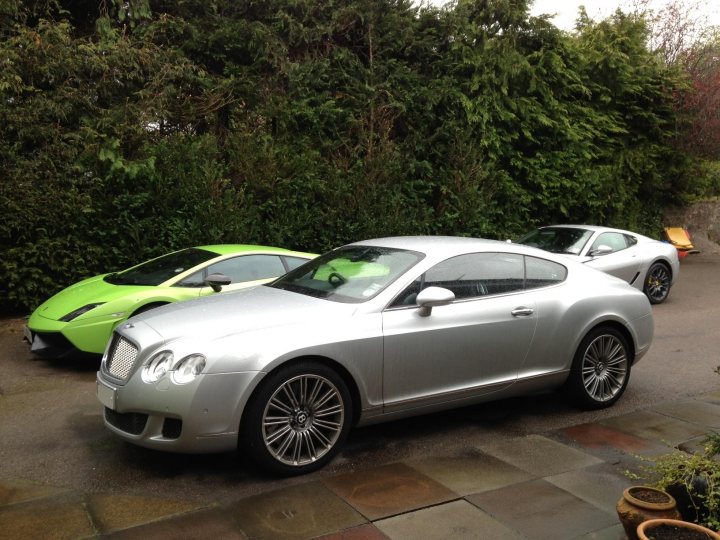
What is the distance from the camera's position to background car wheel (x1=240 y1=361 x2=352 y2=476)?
3963 millimetres

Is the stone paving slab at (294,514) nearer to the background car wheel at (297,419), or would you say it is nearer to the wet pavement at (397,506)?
the wet pavement at (397,506)

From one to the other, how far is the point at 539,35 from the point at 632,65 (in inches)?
136

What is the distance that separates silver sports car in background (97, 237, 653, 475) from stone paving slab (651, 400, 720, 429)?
16.5 inches

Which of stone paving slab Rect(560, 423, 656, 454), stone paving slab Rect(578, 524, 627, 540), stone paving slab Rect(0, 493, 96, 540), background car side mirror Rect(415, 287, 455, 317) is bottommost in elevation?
stone paving slab Rect(560, 423, 656, 454)

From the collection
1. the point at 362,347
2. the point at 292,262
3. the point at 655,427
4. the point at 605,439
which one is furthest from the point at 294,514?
the point at 292,262

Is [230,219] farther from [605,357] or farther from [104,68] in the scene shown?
[605,357]

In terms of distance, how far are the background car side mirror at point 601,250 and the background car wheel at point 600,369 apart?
5.06 meters

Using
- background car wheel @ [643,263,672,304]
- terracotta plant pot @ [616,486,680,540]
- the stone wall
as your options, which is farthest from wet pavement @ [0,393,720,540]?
the stone wall

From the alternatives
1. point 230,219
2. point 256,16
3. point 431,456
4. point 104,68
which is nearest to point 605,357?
point 431,456

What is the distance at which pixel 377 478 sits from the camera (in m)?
4.07

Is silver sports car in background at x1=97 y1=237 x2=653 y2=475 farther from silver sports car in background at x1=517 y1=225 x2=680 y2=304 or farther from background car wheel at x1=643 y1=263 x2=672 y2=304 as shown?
background car wheel at x1=643 y1=263 x2=672 y2=304

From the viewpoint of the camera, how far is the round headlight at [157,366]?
3.96 meters

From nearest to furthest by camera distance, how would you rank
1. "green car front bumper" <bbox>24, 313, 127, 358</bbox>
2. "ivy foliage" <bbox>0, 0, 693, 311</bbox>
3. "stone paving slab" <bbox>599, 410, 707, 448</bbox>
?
"stone paving slab" <bbox>599, 410, 707, 448</bbox> < "green car front bumper" <bbox>24, 313, 127, 358</bbox> < "ivy foliage" <bbox>0, 0, 693, 311</bbox>

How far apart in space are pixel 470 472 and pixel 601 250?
7.34 meters
